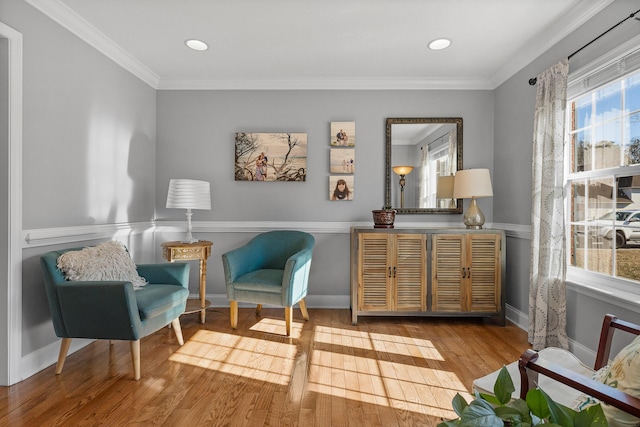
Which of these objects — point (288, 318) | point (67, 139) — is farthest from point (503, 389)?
point (67, 139)

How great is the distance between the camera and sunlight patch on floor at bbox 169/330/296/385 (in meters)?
2.41

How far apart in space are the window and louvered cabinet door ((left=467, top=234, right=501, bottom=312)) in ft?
2.19

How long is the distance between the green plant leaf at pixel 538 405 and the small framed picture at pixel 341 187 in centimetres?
327

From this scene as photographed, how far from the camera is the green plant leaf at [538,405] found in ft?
2.21

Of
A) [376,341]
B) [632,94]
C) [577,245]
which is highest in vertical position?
[632,94]

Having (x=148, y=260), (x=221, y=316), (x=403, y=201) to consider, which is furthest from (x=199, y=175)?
(x=403, y=201)

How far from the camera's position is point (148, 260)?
3.86 metres

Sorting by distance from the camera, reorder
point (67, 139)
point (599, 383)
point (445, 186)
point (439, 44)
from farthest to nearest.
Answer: point (445, 186) < point (439, 44) < point (67, 139) < point (599, 383)

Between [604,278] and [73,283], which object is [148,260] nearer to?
[73,283]

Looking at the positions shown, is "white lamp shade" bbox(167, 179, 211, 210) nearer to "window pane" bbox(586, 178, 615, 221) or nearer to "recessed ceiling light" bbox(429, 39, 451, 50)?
"recessed ceiling light" bbox(429, 39, 451, 50)

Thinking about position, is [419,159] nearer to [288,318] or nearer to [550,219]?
[550,219]

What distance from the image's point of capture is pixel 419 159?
3867 mm

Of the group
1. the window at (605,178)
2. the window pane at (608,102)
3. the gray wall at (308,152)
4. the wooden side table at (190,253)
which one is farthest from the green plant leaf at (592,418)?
the gray wall at (308,152)

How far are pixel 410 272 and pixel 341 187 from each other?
3.86 ft
